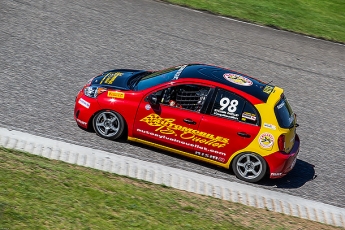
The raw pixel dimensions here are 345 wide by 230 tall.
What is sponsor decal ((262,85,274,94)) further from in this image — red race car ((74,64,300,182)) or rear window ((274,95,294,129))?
rear window ((274,95,294,129))

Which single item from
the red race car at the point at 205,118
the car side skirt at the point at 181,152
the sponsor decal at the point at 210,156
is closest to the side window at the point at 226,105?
the red race car at the point at 205,118

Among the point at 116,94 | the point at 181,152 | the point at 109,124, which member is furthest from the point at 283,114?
the point at 109,124

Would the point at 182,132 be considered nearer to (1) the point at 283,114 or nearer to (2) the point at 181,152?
(2) the point at 181,152

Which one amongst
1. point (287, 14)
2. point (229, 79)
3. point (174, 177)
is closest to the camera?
point (174, 177)

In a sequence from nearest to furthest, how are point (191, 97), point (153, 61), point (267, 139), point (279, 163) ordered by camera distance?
1. point (267, 139)
2. point (279, 163)
3. point (191, 97)
4. point (153, 61)

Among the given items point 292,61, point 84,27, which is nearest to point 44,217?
point 84,27

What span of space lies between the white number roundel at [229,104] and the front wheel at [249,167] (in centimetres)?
81

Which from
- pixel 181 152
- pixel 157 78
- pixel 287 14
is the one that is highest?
pixel 287 14

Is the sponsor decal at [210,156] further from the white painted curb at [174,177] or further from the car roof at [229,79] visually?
the car roof at [229,79]

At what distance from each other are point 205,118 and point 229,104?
1.57ft

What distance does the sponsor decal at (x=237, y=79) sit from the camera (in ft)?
37.6

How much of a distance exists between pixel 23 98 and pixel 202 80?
12.0ft

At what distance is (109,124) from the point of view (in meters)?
11.7

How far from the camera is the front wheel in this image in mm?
11266
